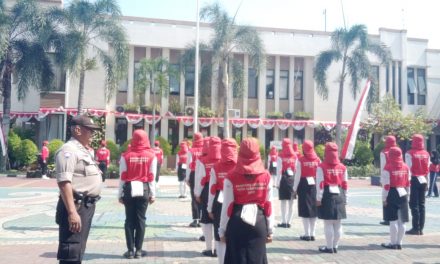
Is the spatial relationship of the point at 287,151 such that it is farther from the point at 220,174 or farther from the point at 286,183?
the point at 220,174

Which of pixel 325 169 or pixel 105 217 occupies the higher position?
pixel 325 169

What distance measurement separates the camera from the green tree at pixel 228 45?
28125 mm

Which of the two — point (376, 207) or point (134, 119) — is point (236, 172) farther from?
point (134, 119)

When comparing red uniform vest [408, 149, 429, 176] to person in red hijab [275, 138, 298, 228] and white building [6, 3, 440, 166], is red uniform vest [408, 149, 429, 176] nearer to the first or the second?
person in red hijab [275, 138, 298, 228]

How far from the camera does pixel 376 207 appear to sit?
15211 mm

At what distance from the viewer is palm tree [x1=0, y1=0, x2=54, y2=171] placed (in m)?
26.9

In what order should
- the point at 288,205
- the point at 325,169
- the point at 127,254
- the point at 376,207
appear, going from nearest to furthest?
the point at 127,254 < the point at 325,169 < the point at 288,205 < the point at 376,207

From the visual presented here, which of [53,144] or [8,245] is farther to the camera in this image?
[53,144]

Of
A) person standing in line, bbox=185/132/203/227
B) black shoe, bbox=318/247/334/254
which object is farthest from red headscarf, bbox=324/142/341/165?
person standing in line, bbox=185/132/203/227

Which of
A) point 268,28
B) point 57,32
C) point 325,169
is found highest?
point 268,28

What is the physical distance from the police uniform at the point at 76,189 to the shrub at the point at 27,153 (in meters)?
24.5

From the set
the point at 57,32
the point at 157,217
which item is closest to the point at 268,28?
the point at 57,32

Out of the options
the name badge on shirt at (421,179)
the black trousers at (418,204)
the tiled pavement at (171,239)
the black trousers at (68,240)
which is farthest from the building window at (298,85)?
the black trousers at (68,240)

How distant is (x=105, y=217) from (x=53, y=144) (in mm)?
16755
